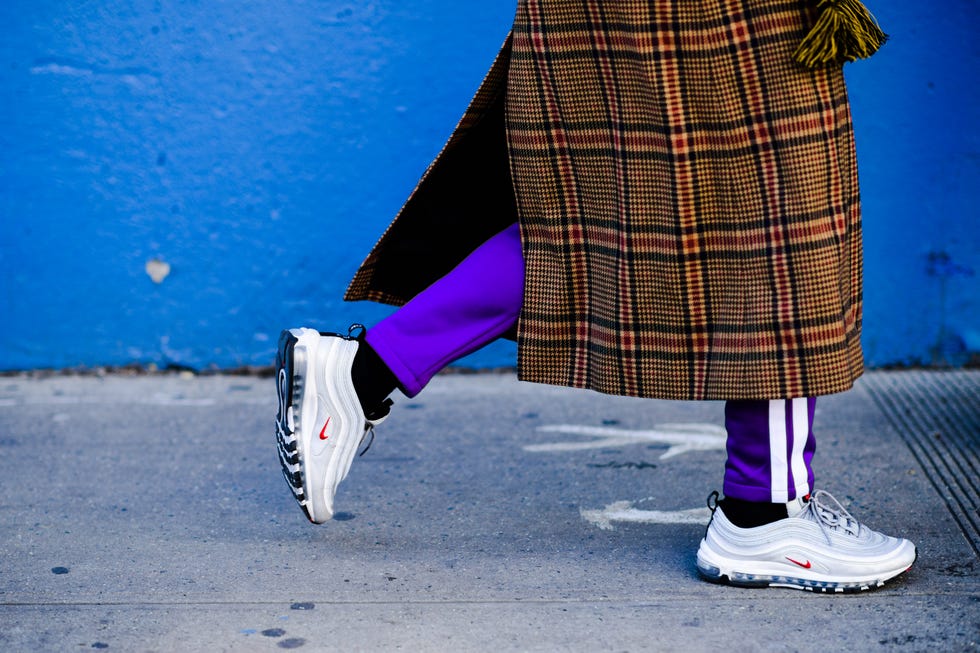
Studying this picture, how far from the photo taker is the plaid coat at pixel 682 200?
1913 millimetres

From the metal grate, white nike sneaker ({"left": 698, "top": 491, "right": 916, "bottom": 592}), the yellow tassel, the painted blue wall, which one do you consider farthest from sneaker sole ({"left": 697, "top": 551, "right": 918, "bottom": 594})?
the painted blue wall

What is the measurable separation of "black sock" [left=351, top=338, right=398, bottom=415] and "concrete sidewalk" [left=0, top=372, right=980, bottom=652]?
0.35 m

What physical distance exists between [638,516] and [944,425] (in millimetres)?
1098

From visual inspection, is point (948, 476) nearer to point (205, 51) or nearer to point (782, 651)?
point (782, 651)

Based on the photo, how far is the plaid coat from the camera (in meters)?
1.91

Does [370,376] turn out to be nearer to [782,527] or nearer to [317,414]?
[317,414]

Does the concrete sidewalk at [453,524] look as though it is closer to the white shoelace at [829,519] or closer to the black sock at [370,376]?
the white shoelace at [829,519]

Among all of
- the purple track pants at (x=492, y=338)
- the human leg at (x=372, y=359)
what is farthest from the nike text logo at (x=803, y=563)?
the human leg at (x=372, y=359)

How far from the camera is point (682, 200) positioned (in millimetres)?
1962

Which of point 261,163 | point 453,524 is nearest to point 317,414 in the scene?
point 453,524

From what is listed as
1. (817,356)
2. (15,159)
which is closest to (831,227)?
(817,356)

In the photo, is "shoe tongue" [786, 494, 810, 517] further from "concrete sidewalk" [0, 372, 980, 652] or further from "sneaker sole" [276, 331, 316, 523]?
"sneaker sole" [276, 331, 316, 523]

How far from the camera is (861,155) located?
11.8 feet

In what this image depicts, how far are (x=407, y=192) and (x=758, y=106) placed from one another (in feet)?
6.27
